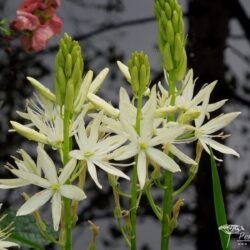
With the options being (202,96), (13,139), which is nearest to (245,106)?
(13,139)

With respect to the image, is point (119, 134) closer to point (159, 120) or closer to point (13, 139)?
point (159, 120)

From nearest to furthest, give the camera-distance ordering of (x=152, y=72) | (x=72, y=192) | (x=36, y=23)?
(x=72, y=192) → (x=36, y=23) → (x=152, y=72)

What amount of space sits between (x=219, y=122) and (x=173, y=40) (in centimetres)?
9

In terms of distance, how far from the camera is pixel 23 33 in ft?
5.84

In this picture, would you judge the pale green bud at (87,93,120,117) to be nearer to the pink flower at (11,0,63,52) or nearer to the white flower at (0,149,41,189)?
the white flower at (0,149,41,189)

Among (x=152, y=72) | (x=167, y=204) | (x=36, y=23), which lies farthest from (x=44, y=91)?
(x=152, y=72)

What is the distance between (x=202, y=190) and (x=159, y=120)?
167 cm

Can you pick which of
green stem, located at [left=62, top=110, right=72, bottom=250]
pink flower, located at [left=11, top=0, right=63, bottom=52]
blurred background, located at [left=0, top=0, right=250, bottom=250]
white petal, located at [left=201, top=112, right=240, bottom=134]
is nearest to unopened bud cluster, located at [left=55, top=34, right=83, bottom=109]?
green stem, located at [left=62, top=110, right=72, bottom=250]

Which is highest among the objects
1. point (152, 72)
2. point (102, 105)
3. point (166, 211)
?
point (152, 72)

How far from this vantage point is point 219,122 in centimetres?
85

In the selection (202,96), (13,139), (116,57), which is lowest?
(202,96)

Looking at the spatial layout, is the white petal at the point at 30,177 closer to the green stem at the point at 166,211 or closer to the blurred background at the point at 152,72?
the green stem at the point at 166,211

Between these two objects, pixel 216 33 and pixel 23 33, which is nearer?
pixel 23 33

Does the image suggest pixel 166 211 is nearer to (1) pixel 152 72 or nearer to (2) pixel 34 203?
(2) pixel 34 203
